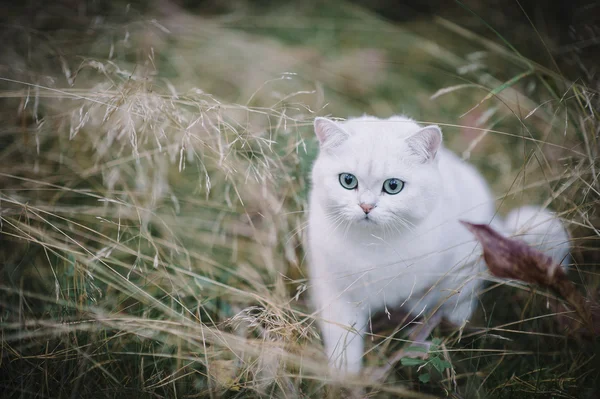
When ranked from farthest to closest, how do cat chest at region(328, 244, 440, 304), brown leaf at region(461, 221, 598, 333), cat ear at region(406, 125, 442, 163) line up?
cat chest at region(328, 244, 440, 304)
cat ear at region(406, 125, 442, 163)
brown leaf at region(461, 221, 598, 333)

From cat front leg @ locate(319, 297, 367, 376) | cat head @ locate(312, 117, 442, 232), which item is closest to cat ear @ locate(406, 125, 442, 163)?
cat head @ locate(312, 117, 442, 232)

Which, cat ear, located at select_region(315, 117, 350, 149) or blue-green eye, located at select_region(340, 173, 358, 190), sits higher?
cat ear, located at select_region(315, 117, 350, 149)

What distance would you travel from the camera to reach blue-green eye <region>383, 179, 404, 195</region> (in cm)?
123

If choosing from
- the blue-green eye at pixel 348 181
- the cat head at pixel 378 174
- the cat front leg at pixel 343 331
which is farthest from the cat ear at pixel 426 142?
the cat front leg at pixel 343 331

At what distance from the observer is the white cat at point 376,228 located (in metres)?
1.21

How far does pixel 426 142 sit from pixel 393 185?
5.6 inches

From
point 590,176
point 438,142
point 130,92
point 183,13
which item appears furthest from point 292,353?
point 183,13

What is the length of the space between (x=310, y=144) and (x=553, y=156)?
935mm

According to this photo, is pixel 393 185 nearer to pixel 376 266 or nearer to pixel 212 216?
pixel 376 266

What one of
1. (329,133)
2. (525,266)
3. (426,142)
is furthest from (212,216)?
(525,266)

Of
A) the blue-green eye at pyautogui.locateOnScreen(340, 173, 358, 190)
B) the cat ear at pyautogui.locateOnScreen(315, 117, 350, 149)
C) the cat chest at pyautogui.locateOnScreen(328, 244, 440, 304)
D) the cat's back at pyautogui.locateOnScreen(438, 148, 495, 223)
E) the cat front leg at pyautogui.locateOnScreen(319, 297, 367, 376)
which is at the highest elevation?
the cat ear at pyautogui.locateOnScreen(315, 117, 350, 149)

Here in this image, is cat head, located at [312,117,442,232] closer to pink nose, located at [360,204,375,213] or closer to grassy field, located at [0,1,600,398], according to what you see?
pink nose, located at [360,204,375,213]

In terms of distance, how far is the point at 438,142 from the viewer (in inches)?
47.4

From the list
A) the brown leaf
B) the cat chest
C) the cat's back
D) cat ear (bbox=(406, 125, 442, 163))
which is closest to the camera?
the brown leaf
